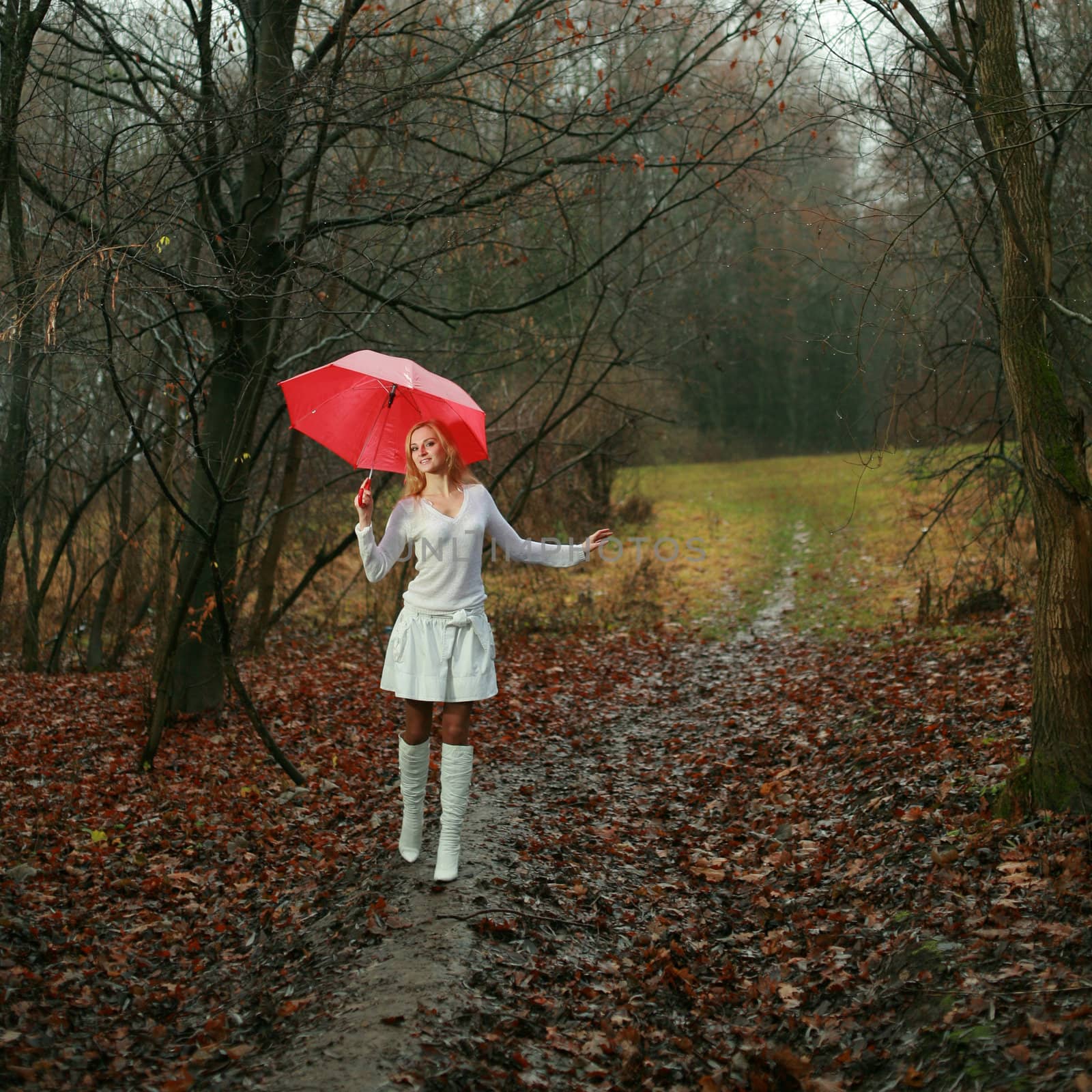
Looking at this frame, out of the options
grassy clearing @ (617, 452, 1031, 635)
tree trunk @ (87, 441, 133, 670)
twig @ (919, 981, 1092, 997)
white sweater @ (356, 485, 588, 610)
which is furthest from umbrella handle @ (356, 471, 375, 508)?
tree trunk @ (87, 441, 133, 670)

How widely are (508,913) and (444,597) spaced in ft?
5.18

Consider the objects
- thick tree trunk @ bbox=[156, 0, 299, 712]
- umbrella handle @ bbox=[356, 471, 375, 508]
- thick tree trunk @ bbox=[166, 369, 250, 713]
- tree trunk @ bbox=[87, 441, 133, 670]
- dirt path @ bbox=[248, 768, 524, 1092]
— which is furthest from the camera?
tree trunk @ bbox=[87, 441, 133, 670]

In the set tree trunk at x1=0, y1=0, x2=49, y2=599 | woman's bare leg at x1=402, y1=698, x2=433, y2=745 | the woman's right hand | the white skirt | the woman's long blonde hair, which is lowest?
woman's bare leg at x1=402, y1=698, x2=433, y2=745

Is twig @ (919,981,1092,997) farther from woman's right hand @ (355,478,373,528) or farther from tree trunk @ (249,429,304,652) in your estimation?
tree trunk @ (249,429,304,652)

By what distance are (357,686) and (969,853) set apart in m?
6.91

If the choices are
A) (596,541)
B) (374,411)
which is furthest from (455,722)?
(374,411)

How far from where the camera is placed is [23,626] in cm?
1344

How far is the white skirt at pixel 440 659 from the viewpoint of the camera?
17.1 feet

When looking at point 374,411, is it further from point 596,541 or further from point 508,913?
point 508,913

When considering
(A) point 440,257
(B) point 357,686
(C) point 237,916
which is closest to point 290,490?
(B) point 357,686

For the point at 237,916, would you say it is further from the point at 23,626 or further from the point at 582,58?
the point at 23,626

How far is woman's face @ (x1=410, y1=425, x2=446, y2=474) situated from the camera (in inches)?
210

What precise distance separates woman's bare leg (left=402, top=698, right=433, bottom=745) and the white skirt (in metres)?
0.17

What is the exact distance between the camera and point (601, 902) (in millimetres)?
5488
